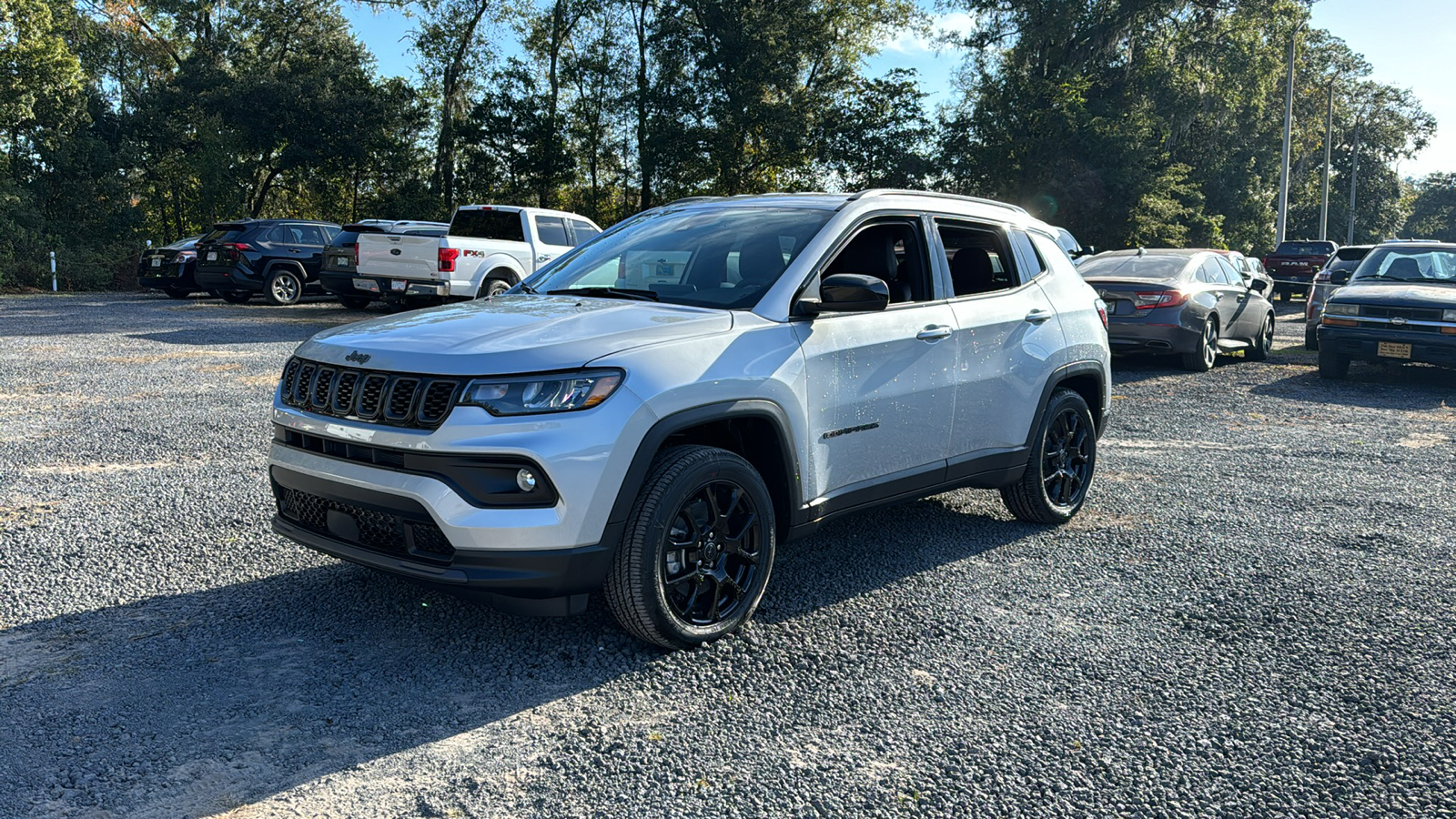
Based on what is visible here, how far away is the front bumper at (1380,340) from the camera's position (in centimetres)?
1161

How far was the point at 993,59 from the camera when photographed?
38.4 m

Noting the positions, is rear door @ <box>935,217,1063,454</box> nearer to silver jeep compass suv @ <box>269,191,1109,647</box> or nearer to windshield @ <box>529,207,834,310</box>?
silver jeep compass suv @ <box>269,191,1109,647</box>

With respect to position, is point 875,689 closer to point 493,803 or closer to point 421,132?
point 493,803

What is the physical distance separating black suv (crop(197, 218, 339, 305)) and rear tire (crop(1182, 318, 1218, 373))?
52.5ft

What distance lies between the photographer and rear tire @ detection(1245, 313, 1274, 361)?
1550 centimetres

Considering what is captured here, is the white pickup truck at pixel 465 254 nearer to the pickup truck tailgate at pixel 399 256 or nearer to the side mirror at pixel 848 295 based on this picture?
the pickup truck tailgate at pixel 399 256

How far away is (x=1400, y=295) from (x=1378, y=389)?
1.13m

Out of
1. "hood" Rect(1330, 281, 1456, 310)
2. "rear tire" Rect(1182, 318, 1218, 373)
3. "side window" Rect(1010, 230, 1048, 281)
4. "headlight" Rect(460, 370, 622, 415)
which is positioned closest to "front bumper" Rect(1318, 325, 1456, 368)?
"hood" Rect(1330, 281, 1456, 310)

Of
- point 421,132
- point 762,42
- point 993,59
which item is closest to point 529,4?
point 421,132

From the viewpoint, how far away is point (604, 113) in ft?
130

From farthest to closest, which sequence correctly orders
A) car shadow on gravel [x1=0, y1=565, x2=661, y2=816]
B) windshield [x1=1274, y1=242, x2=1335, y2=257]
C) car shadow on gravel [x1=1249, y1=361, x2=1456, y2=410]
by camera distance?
windshield [x1=1274, y1=242, x2=1335, y2=257], car shadow on gravel [x1=1249, y1=361, x2=1456, y2=410], car shadow on gravel [x1=0, y1=565, x2=661, y2=816]

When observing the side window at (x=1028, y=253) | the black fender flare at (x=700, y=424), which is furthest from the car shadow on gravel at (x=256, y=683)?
the side window at (x=1028, y=253)

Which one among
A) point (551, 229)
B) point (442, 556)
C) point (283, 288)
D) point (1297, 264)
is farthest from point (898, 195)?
point (1297, 264)

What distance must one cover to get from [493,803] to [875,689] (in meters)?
1.44
